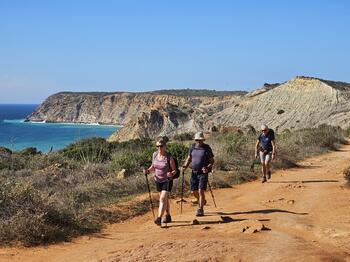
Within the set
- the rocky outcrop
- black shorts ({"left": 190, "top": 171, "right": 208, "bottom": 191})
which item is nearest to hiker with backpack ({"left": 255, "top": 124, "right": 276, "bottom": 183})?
black shorts ({"left": 190, "top": 171, "right": 208, "bottom": 191})

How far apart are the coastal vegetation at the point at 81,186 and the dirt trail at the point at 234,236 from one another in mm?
392

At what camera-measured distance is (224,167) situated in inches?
677

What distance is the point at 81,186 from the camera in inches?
485

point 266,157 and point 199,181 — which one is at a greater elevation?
point 266,157

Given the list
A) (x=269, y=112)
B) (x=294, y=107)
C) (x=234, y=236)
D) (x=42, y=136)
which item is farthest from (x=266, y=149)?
(x=42, y=136)

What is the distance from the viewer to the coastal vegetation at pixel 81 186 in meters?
8.52

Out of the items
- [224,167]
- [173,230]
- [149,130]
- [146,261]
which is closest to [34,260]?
[146,261]

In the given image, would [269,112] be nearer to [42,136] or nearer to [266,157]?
[42,136]

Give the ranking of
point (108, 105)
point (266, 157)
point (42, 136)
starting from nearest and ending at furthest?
point (266, 157) → point (42, 136) → point (108, 105)

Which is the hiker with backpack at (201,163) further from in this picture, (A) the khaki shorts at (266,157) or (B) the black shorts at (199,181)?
(A) the khaki shorts at (266,157)

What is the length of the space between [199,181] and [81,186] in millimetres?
3313

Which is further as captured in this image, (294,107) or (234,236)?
(294,107)

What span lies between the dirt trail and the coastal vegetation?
1.29 ft

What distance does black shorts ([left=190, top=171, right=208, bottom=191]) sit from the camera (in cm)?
1035
